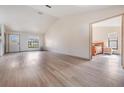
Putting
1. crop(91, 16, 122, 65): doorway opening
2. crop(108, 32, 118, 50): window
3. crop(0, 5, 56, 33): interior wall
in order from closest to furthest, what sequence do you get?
crop(0, 5, 56, 33): interior wall → crop(91, 16, 122, 65): doorway opening → crop(108, 32, 118, 50): window

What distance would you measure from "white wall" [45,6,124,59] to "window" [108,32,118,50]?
3962 mm

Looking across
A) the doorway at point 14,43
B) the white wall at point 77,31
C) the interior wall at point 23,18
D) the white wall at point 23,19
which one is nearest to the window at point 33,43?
the white wall at point 23,19

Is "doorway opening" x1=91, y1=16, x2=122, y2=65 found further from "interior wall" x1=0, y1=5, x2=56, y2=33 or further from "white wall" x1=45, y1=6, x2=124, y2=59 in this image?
"interior wall" x1=0, y1=5, x2=56, y2=33

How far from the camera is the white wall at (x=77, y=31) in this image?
4.35 m

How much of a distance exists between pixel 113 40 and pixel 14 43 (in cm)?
903

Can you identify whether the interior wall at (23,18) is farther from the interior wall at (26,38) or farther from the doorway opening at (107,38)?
the doorway opening at (107,38)

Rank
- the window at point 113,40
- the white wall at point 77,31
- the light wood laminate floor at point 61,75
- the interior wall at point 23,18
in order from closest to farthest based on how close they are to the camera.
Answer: the light wood laminate floor at point 61,75 < the white wall at point 77,31 < the interior wall at point 23,18 < the window at point 113,40

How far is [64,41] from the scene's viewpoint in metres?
7.08

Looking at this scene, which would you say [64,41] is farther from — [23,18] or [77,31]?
[23,18]

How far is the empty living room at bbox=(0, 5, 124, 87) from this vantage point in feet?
11.0

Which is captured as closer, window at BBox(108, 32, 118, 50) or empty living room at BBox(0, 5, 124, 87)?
empty living room at BBox(0, 5, 124, 87)

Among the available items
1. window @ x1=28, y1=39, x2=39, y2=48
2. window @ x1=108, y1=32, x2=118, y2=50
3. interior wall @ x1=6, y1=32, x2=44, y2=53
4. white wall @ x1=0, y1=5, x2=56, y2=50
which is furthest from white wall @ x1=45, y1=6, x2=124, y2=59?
window @ x1=108, y1=32, x2=118, y2=50
